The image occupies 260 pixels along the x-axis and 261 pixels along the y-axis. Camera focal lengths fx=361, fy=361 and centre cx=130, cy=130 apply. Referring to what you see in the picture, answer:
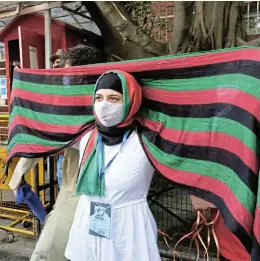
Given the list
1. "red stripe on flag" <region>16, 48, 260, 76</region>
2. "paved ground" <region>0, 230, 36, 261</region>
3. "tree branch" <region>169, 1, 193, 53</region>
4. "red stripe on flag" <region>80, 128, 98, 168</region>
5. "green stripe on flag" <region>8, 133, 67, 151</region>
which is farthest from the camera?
"tree branch" <region>169, 1, 193, 53</region>

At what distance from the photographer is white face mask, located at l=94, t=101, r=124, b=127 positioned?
6.27 ft

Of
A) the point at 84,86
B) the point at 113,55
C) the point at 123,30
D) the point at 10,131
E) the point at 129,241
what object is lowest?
the point at 129,241

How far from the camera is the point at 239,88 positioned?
66.1 inches

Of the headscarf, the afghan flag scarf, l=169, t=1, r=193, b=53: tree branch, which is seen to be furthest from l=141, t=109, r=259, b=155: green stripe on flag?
l=169, t=1, r=193, b=53: tree branch

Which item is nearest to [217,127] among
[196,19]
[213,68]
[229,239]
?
[213,68]

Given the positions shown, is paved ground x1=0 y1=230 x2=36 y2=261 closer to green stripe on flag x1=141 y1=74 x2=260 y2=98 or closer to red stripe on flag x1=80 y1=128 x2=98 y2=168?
red stripe on flag x1=80 y1=128 x2=98 y2=168

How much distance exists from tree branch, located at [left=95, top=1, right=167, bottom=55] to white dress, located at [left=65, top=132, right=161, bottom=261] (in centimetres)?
306

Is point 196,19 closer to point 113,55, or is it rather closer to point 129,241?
point 113,55

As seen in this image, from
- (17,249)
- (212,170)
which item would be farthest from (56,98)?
(17,249)

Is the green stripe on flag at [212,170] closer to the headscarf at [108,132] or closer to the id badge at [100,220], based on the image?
the headscarf at [108,132]

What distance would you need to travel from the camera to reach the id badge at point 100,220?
1.94m

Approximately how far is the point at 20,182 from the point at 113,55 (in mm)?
2769

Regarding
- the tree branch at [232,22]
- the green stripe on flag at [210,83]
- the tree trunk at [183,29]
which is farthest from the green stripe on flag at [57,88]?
the tree branch at [232,22]

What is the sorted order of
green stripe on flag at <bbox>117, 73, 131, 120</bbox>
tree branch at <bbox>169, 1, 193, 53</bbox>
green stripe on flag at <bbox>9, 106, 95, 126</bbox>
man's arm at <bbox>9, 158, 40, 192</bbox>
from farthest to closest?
1. tree branch at <bbox>169, 1, 193, 53</bbox>
2. man's arm at <bbox>9, 158, 40, 192</bbox>
3. green stripe on flag at <bbox>9, 106, 95, 126</bbox>
4. green stripe on flag at <bbox>117, 73, 131, 120</bbox>
